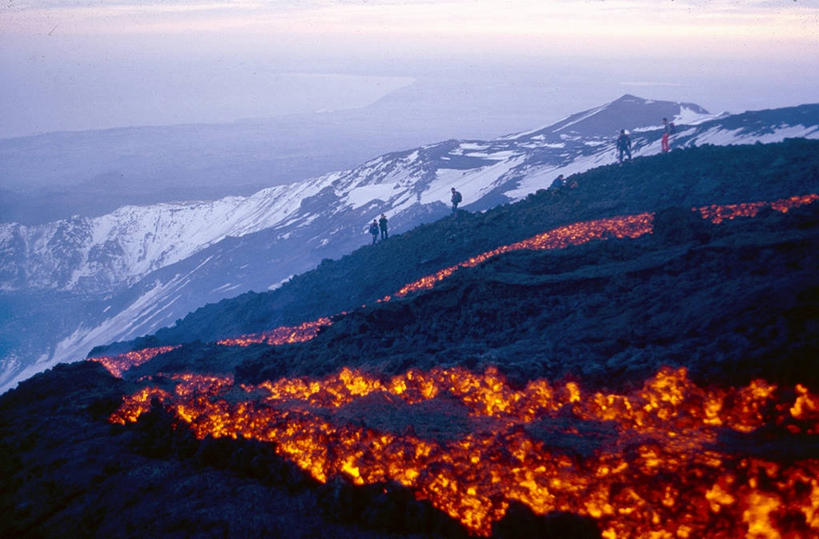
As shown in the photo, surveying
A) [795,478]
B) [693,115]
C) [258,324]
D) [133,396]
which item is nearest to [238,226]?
[258,324]

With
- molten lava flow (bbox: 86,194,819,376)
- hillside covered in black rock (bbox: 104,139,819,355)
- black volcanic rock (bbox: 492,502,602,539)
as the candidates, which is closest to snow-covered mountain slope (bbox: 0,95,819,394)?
hillside covered in black rock (bbox: 104,139,819,355)

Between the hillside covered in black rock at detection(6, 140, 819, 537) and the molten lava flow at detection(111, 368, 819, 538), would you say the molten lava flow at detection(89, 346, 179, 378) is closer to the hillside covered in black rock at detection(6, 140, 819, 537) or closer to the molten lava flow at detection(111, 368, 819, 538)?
the hillside covered in black rock at detection(6, 140, 819, 537)

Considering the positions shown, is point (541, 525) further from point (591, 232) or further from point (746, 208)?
point (746, 208)

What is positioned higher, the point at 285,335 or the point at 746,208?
the point at 746,208

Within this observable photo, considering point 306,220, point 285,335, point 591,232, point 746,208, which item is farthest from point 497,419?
point 306,220

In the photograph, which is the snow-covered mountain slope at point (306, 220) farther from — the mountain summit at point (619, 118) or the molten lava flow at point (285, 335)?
the molten lava flow at point (285, 335)

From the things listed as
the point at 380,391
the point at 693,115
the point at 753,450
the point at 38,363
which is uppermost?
the point at 693,115

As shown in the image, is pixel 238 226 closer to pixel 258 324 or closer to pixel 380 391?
pixel 258 324
